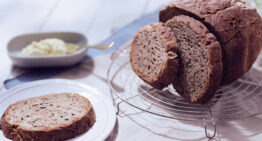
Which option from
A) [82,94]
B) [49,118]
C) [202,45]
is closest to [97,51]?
[82,94]

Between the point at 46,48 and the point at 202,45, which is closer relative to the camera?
the point at 202,45

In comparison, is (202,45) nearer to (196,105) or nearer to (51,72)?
(196,105)

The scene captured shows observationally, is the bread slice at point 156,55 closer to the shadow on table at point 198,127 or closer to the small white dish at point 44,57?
the shadow on table at point 198,127

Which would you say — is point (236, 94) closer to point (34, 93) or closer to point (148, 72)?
point (148, 72)

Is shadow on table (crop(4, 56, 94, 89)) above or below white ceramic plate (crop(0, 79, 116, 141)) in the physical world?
below

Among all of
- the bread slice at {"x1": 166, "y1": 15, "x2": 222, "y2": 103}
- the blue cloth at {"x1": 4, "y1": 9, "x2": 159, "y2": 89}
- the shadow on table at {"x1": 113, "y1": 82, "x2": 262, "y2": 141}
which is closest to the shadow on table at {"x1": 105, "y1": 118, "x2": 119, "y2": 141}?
the shadow on table at {"x1": 113, "y1": 82, "x2": 262, "y2": 141}

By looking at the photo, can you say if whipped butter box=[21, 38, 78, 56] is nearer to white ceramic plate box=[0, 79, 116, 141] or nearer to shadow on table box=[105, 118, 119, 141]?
white ceramic plate box=[0, 79, 116, 141]

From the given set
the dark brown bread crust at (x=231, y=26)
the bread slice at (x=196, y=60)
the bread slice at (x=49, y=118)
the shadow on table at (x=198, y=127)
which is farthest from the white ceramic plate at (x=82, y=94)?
the dark brown bread crust at (x=231, y=26)

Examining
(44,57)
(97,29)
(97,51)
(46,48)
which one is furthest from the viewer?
(97,29)
